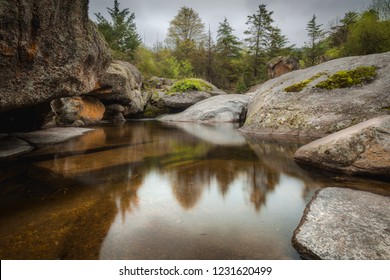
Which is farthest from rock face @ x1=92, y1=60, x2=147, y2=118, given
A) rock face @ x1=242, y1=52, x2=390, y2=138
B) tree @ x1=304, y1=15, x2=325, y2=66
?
tree @ x1=304, y1=15, x2=325, y2=66

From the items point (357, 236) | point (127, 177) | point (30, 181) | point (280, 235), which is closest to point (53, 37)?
point (30, 181)

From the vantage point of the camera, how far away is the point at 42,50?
4117mm

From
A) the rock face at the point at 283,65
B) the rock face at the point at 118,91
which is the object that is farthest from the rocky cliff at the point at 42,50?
the rock face at the point at 283,65

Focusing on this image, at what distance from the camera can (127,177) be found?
3.48m

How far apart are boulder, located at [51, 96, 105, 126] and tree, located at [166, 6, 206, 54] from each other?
862 inches

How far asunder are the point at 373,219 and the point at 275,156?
3.05 m

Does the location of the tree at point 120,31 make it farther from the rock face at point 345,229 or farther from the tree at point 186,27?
the rock face at point 345,229

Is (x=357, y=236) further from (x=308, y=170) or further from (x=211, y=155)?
(x=211, y=155)

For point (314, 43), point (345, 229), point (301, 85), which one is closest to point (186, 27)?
point (314, 43)

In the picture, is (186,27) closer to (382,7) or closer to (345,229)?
(382,7)

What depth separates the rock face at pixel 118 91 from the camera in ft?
35.8

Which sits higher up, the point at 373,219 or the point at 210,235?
the point at 373,219

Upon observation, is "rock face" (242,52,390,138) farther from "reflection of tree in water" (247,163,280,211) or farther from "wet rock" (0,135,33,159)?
"wet rock" (0,135,33,159)

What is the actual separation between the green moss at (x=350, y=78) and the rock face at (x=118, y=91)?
343 inches
